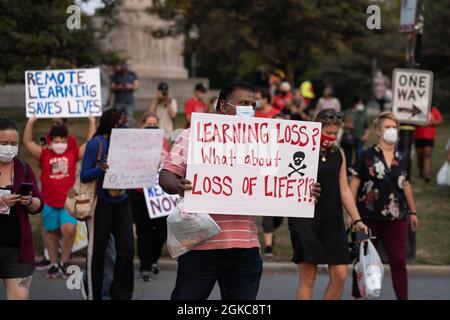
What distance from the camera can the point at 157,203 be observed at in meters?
11.0

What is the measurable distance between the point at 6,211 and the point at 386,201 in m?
3.64

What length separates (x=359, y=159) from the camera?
9242 mm

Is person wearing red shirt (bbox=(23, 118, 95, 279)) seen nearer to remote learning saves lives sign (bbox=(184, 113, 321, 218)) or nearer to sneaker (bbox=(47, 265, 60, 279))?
sneaker (bbox=(47, 265, 60, 279))

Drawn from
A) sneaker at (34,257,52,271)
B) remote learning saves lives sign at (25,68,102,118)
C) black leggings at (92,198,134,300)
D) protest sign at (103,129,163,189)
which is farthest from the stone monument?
black leggings at (92,198,134,300)

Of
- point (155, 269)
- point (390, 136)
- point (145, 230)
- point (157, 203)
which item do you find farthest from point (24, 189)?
point (155, 269)

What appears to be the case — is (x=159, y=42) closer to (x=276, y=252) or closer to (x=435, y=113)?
(x=435, y=113)

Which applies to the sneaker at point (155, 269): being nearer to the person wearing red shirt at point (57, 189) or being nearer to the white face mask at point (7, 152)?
the person wearing red shirt at point (57, 189)

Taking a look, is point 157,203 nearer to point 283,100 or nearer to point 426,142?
point 283,100

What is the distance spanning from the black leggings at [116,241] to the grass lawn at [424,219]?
2665mm

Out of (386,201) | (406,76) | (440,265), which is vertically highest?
(406,76)

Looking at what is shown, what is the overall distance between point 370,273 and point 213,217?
2.88 meters

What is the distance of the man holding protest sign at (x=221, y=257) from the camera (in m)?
5.77

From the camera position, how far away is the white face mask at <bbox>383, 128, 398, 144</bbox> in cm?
914
